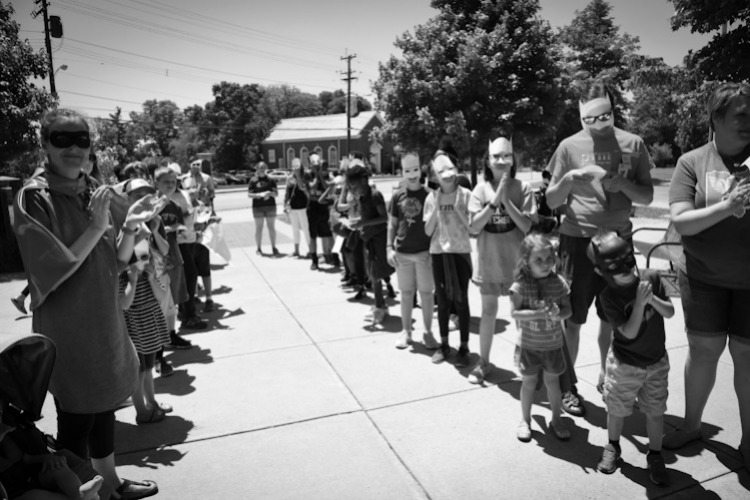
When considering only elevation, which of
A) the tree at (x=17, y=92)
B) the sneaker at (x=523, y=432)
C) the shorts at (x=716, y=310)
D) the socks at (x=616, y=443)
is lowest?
the sneaker at (x=523, y=432)

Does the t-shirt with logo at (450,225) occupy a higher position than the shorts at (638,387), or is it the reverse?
the t-shirt with logo at (450,225)

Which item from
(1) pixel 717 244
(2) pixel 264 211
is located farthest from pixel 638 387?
(2) pixel 264 211

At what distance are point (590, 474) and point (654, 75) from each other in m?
8.90

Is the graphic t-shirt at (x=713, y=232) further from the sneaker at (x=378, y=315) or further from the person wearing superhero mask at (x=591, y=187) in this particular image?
the sneaker at (x=378, y=315)

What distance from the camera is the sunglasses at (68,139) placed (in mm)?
2439

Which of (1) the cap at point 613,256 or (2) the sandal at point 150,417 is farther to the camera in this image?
(2) the sandal at point 150,417

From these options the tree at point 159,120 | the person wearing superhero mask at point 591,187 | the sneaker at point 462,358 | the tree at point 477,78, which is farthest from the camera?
the tree at point 159,120

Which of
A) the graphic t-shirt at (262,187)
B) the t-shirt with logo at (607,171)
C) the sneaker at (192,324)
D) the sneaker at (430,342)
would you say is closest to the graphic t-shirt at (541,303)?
the t-shirt with logo at (607,171)

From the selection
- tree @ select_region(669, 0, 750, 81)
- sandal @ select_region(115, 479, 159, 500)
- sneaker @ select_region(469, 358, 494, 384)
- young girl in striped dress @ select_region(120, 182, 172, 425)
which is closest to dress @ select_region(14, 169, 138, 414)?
sandal @ select_region(115, 479, 159, 500)

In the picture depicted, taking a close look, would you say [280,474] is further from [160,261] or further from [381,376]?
[160,261]

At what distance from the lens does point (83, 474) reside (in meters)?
2.09

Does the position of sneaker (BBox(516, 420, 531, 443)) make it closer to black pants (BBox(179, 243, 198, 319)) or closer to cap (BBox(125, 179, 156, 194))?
cap (BBox(125, 179, 156, 194))

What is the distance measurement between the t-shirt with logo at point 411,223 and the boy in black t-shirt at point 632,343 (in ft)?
7.30

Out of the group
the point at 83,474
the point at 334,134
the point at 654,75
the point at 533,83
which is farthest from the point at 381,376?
the point at 334,134
